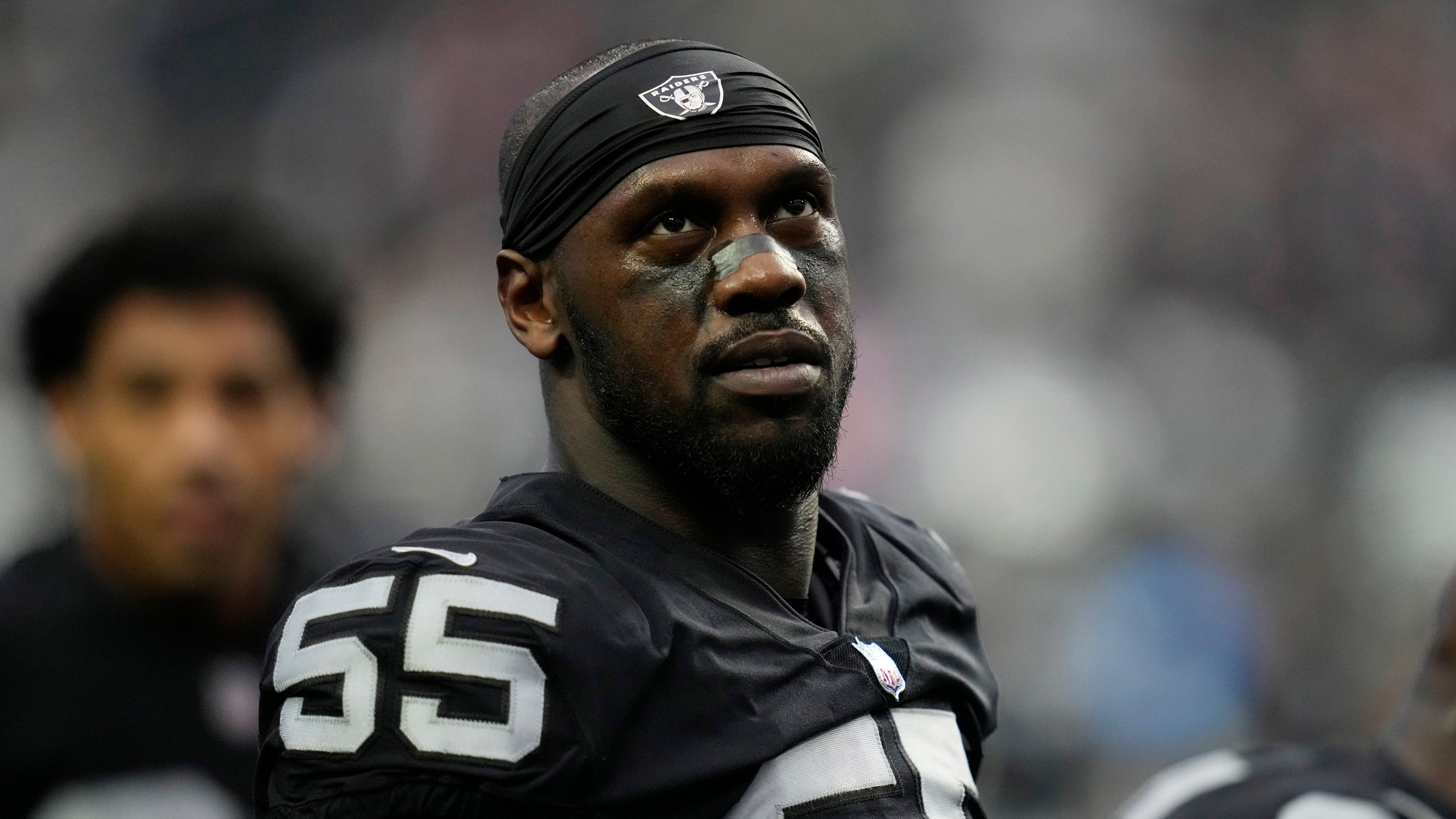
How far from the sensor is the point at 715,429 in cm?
208

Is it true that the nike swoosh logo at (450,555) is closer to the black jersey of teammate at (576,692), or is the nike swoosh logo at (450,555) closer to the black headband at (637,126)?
the black jersey of teammate at (576,692)

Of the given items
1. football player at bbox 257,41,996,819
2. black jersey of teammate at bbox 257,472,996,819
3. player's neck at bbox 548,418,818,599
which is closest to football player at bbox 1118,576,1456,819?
football player at bbox 257,41,996,819

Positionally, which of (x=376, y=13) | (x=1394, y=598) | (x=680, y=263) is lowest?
(x=1394, y=598)

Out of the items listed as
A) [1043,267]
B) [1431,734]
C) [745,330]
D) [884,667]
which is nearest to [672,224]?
[745,330]

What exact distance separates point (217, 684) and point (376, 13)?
8.72 meters

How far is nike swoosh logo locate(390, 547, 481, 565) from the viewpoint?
1916mm

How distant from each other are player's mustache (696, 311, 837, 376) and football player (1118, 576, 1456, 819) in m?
1.58

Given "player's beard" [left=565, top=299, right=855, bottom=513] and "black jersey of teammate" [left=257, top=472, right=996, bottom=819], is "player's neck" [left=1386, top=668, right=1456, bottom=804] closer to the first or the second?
"black jersey of teammate" [left=257, top=472, right=996, bottom=819]

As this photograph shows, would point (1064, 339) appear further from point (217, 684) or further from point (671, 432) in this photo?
point (671, 432)

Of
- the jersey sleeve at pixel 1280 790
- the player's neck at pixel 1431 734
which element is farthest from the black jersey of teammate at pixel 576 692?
the player's neck at pixel 1431 734

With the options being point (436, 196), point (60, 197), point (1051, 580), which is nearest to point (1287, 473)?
point (1051, 580)

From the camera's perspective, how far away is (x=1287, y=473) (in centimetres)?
1043

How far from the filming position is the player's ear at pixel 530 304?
7.36 ft

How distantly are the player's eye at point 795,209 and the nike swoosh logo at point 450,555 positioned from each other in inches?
24.1
